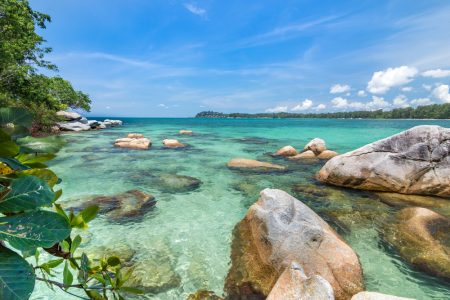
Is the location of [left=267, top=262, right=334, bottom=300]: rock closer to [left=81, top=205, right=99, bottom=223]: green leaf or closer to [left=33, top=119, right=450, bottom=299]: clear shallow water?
[left=33, top=119, right=450, bottom=299]: clear shallow water

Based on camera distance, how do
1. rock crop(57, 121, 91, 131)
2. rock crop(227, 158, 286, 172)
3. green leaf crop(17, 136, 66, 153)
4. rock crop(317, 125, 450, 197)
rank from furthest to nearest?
rock crop(57, 121, 91, 131), rock crop(227, 158, 286, 172), rock crop(317, 125, 450, 197), green leaf crop(17, 136, 66, 153)

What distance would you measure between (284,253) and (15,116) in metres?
4.03

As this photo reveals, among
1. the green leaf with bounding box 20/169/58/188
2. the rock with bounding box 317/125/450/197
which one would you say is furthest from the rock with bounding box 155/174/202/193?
the green leaf with bounding box 20/169/58/188

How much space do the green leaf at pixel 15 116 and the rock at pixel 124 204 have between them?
5.64 metres

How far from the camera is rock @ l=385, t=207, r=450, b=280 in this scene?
4.32m

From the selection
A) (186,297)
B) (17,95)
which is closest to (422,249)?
(186,297)

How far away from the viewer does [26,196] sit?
24.0 inches

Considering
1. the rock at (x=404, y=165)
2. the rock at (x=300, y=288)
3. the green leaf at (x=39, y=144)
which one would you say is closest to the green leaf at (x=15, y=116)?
the green leaf at (x=39, y=144)

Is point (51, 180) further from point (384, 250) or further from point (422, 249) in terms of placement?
point (422, 249)

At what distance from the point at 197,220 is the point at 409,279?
4124 mm

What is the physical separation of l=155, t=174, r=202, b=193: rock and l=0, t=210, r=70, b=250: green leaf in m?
7.69

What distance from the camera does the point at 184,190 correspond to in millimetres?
8227

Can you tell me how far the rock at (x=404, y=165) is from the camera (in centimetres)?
792

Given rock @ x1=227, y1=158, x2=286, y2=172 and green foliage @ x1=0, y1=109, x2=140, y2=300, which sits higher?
green foliage @ x1=0, y1=109, x2=140, y2=300
